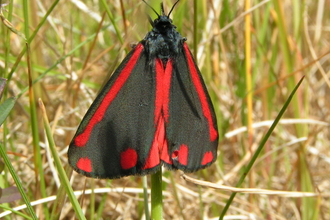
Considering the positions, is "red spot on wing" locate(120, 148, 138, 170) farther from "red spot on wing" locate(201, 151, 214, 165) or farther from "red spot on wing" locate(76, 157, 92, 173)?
"red spot on wing" locate(201, 151, 214, 165)

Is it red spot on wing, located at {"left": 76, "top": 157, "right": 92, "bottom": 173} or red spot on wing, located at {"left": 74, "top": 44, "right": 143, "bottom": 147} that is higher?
red spot on wing, located at {"left": 74, "top": 44, "right": 143, "bottom": 147}

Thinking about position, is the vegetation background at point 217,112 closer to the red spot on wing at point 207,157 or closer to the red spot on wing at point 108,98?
the red spot on wing at point 108,98

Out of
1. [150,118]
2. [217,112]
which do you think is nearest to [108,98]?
[150,118]

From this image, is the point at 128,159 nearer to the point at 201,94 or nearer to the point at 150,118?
the point at 150,118

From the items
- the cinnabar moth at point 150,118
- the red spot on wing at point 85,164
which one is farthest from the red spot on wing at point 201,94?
the red spot on wing at point 85,164

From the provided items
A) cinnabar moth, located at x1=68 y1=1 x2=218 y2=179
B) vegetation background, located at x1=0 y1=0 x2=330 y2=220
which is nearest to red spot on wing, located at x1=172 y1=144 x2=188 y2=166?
cinnabar moth, located at x1=68 y1=1 x2=218 y2=179

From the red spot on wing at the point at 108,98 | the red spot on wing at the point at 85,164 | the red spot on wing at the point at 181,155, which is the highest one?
the red spot on wing at the point at 108,98

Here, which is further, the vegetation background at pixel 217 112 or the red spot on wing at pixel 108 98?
the vegetation background at pixel 217 112
